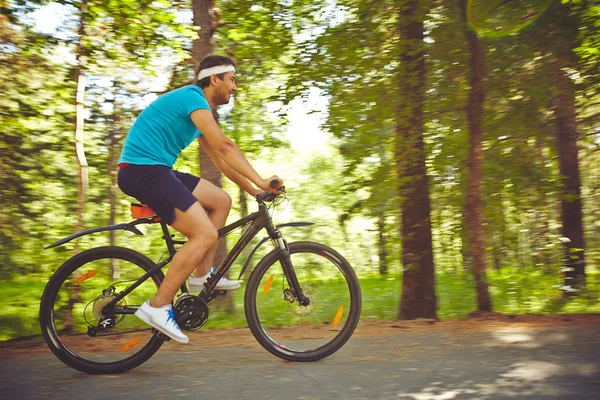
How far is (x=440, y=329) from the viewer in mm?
5727

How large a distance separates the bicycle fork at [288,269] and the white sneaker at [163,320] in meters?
0.90

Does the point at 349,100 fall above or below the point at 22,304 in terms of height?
above

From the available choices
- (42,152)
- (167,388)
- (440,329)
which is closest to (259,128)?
(42,152)

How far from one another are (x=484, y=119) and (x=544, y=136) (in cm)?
87

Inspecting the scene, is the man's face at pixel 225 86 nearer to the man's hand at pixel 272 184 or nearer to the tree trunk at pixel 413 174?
the man's hand at pixel 272 184

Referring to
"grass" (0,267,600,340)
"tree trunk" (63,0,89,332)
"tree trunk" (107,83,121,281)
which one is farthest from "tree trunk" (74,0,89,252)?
"tree trunk" (107,83,121,281)

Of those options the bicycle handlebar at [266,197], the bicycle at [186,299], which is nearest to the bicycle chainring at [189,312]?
the bicycle at [186,299]

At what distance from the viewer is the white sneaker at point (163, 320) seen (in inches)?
166

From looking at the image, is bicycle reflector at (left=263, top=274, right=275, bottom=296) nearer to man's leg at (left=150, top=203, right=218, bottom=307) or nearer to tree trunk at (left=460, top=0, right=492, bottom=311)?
man's leg at (left=150, top=203, right=218, bottom=307)

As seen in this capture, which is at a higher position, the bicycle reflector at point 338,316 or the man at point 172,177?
the man at point 172,177

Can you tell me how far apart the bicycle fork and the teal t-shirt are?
1.00 m

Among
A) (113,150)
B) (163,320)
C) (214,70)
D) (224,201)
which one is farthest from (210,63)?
(113,150)

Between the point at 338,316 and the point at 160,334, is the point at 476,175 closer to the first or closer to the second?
the point at 338,316

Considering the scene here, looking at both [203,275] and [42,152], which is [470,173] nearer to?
[203,275]
